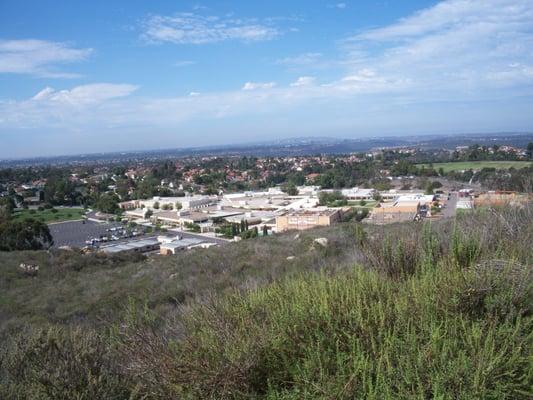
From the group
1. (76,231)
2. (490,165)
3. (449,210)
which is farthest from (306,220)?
(490,165)

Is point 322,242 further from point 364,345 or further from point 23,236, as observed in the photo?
point 23,236

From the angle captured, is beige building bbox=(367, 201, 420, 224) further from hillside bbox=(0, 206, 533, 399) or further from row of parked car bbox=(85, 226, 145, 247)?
row of parked car bbox=(85, 226, 145, 247)

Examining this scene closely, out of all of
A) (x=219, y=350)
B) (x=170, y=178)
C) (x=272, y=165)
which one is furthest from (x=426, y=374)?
(x=272, y=165)

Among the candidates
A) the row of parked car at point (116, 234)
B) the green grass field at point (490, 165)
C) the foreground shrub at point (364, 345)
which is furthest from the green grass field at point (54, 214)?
the foreground shrub at point (364, 345)

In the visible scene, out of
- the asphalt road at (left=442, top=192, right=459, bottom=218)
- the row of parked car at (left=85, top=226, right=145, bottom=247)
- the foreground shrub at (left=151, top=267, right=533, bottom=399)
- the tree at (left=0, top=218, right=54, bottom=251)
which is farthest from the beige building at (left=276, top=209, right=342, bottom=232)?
the foreground shrub at (left=151, top=267, right=533, bottom=399)

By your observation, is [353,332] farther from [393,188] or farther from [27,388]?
[393,188]

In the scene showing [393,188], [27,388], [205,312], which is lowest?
[393,188]
